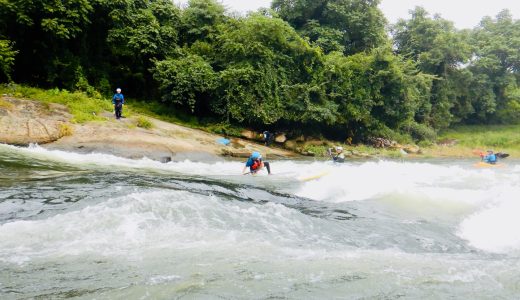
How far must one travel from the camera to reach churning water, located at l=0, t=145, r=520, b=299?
173 inches

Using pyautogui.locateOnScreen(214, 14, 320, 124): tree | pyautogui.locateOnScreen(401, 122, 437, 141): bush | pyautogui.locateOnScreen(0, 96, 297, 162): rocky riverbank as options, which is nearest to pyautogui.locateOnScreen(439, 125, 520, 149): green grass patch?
pyautogui.locateOnScreen(401, 122, 437, 141): bush

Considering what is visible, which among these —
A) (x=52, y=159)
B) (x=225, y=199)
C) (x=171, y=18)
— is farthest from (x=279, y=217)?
(x=171, y=18)

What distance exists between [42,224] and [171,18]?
19.4 metres

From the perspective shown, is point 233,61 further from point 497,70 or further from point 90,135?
point 497,70

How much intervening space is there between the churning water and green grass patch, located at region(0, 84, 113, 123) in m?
6.13

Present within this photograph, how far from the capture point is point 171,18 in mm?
23547

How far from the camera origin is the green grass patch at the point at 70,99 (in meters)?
17.0

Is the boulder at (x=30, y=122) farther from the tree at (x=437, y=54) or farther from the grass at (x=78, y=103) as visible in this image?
the tree at (x=437, y=54)

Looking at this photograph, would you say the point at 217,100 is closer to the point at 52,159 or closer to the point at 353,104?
the point at 353,104

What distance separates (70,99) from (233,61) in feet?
28.4

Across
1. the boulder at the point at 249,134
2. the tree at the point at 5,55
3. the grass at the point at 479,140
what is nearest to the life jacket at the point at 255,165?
the boulder at the point at 249,134

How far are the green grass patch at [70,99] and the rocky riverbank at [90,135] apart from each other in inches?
15.8

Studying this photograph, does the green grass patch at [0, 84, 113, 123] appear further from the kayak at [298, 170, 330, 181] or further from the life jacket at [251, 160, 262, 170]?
the kayak at [298, 170, 330, 181]

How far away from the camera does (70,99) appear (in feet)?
58.5
